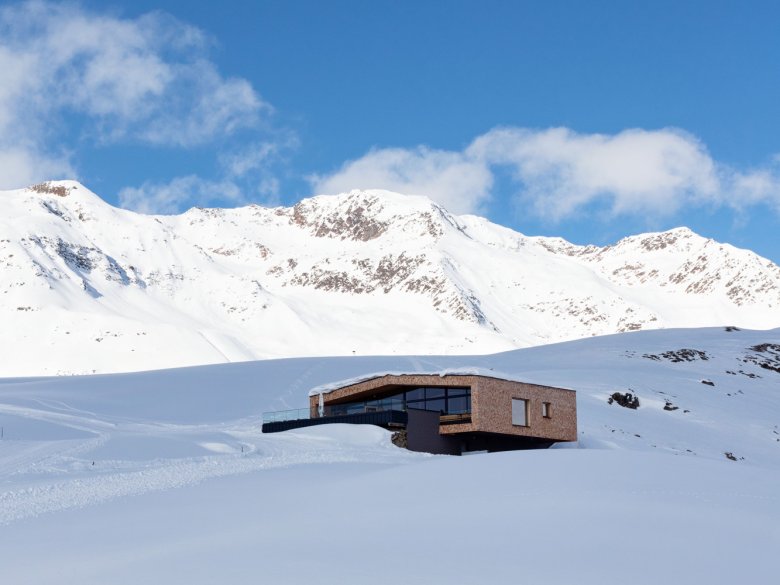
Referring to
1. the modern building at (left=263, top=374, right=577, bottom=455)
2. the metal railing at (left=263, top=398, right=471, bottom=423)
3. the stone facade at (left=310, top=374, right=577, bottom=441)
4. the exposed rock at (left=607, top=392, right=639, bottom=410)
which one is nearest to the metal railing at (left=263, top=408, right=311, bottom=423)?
the metal railing at (left=263, top=398, right=471, bottom=423)

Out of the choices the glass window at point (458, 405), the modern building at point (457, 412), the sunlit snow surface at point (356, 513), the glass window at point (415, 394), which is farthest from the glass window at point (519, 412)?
the sunlit snow surface at point (356, 513)

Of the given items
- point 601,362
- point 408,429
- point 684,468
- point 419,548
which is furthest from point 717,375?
point 419,548

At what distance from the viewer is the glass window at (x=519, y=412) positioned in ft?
135

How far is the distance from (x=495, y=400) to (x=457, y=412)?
169 centimetres

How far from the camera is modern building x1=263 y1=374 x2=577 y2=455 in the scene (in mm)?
38562

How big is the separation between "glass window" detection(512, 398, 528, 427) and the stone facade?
0.12 metres

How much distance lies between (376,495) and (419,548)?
4.73 meters

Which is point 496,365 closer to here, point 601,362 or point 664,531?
point 601,362

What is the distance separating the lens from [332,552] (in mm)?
14086

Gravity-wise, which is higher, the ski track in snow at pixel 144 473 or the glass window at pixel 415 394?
the glass window at pixel 415 394

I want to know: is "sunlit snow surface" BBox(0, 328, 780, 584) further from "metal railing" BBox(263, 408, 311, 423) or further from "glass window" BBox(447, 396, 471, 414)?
"metal railing" BBox(263, 408, 311, 423)

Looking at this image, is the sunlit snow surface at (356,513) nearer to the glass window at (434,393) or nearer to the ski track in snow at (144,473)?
A: the ski track in snow at (144,473)

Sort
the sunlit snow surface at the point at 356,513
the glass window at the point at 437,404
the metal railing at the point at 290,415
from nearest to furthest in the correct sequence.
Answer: the sunlit snow surface at the point at 356,513
the glass window at the point at 437,404
the metal railing at the point at 290,415

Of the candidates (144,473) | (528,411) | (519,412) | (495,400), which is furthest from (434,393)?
(144,473)
